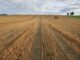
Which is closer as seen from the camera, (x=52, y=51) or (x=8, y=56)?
(x=8, y=56)

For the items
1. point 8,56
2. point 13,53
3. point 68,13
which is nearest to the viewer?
point 8,56

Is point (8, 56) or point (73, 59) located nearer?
point (73, 59)

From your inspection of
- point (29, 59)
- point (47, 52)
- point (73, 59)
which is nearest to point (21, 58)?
point (29, 59)

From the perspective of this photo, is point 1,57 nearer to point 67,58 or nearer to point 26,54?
point 26,54

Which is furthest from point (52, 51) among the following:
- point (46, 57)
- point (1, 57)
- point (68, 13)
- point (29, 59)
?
point (68, 13)

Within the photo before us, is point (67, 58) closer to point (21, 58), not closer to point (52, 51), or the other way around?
point (52, 51)

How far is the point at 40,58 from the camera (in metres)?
6.51

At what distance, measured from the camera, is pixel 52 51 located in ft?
25.2

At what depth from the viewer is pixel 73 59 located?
21.2ft

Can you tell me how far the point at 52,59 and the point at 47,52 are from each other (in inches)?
42.2

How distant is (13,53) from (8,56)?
1.78 ft

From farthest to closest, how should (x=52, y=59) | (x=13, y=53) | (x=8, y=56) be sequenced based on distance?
1. (x=13, y=53)
2. (x=8, y=56)
3. (x=52, y=59)

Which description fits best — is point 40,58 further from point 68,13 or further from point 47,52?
point 68,13

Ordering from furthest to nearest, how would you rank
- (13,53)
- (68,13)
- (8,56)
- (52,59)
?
1. (68,13)
2. (13,53)
3. (8,56)
4. (52,59)
